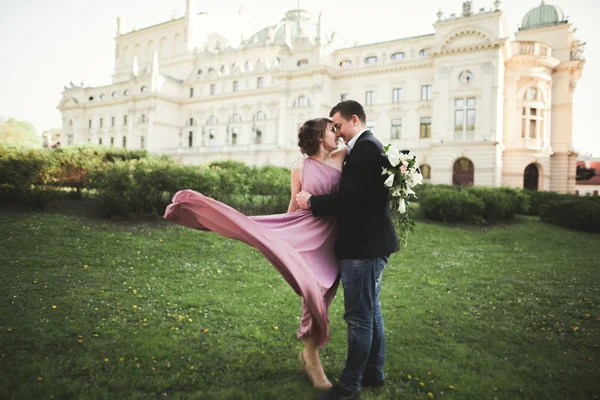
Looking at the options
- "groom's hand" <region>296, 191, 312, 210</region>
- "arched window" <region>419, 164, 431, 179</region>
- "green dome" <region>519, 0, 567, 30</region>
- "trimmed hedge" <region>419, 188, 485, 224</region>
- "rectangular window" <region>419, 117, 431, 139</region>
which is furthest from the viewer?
"rectangular window" <region>419, 117, 431, 139</region>

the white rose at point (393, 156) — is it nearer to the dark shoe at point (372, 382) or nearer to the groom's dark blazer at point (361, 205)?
the groom's dark blazer at point (361, 205)

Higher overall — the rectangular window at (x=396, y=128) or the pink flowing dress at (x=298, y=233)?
the rectangular window at (x=396, y=128)

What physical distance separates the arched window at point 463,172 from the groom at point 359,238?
32.3 meters

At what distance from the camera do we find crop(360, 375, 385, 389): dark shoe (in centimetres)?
399

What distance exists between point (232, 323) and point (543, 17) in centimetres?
4559

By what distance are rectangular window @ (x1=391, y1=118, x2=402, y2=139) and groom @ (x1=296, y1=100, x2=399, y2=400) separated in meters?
37.2

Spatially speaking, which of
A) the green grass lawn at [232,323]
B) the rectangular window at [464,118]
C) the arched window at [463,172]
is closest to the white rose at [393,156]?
the green grass lawn at [232,323]

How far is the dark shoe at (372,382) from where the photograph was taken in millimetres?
3988

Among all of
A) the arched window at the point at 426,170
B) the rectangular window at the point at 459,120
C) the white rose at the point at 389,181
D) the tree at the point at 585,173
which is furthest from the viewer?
the tree at the point at 585,173

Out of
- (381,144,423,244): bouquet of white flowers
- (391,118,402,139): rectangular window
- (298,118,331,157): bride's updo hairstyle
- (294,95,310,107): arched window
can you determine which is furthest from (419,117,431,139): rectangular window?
(298,118,331,157): bride's updo hairstyle

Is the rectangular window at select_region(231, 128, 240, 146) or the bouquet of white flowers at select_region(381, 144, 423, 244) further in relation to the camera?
the rectangular window at select_region(231, 128, 240, 146)

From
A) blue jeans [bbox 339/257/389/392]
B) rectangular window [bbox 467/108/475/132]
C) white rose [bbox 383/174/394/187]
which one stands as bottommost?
blue jeans [bbox 339/257/389/392]

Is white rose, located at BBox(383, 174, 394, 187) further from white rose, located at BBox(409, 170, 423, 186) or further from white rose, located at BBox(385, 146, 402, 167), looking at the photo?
white rose, located at BBox(409, 170, 423, 186)

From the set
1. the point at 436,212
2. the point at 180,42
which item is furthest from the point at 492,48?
the point at 180,42
